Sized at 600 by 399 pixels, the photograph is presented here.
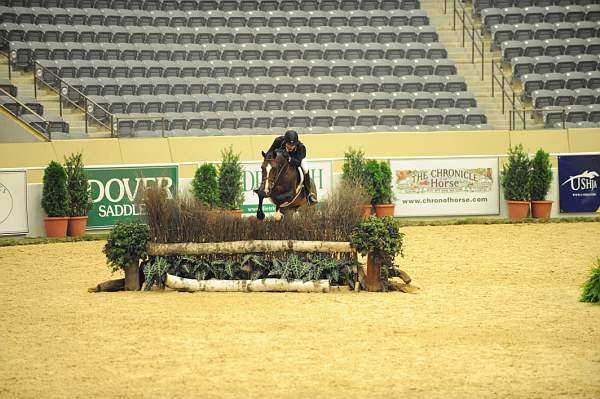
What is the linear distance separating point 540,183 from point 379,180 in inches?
171

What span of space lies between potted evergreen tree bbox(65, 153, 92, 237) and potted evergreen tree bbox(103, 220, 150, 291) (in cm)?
892

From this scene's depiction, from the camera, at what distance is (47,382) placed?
356 inches

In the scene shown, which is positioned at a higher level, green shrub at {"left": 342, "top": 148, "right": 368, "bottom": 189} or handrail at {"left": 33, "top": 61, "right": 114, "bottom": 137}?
handrail at {"left": 33, "top": 61, "right": 114, "bottom": 137}

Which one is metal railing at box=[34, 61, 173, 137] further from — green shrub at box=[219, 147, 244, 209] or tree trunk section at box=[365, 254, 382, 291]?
tree trunk section at box=[365, 254, 382, 291]

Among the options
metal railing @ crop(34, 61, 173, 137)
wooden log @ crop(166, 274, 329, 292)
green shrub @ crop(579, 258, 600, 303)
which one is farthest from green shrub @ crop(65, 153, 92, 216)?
green shrub @ crop(579, 258, 600, 303)

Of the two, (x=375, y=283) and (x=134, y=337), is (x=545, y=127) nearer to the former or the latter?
(x=375, y=283)

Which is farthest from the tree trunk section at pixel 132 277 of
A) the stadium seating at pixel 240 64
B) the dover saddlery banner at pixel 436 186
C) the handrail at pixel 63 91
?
the dover saddlery banner at pixel 436 186

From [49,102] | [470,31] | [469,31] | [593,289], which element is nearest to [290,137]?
[593,289]

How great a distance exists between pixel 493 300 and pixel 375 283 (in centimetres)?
177

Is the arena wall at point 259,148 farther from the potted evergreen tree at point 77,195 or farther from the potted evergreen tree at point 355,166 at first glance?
the potted evergreen tree at point 77,195

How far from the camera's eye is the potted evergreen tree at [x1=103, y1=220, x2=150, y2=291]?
561 inches

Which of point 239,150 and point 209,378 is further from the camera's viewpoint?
point 239,150

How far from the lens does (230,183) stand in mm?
24406

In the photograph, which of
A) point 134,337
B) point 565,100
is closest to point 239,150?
point 565,100
